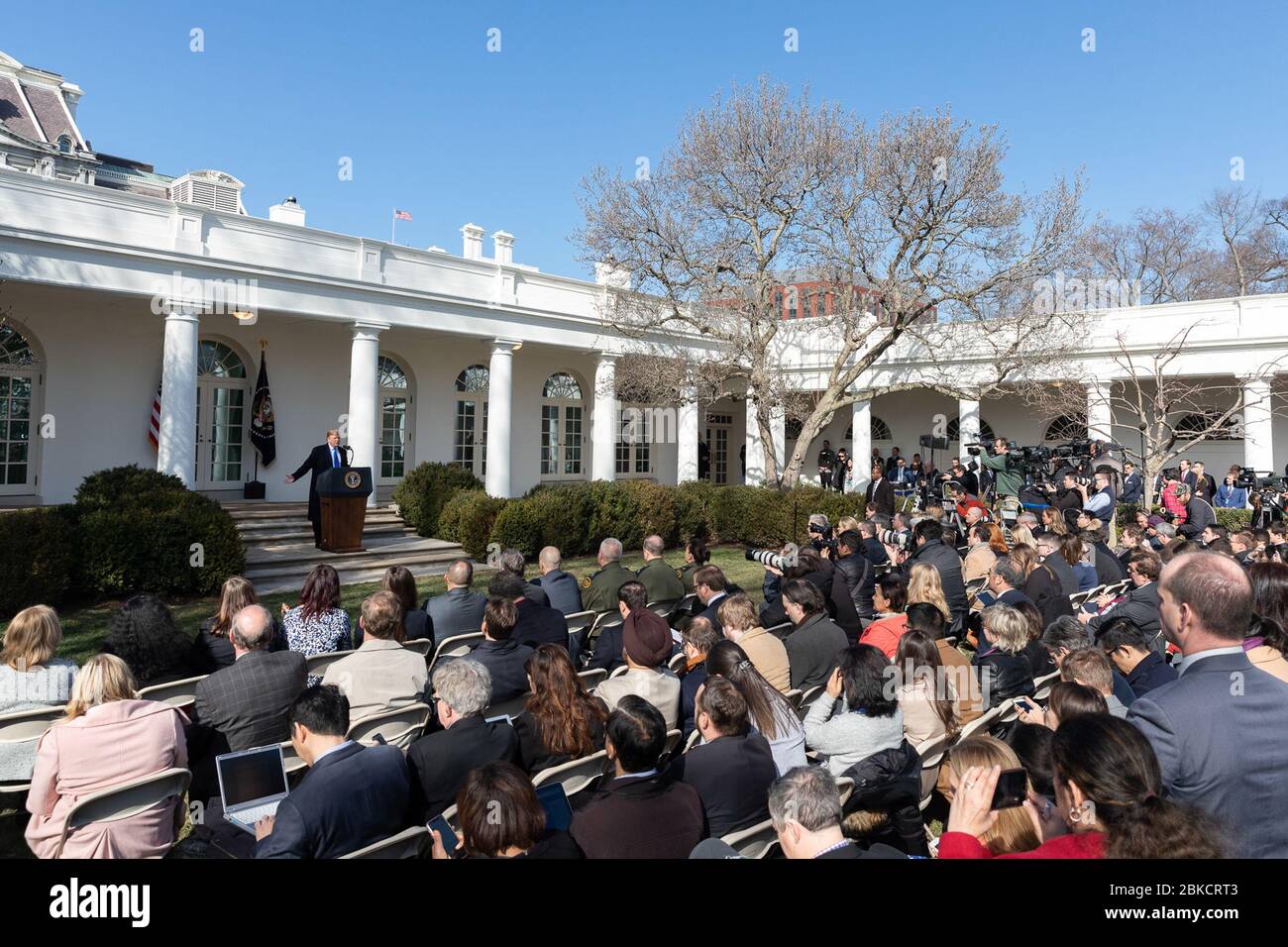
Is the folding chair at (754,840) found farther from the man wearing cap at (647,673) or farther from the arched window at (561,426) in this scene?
the arched window at (561,426)

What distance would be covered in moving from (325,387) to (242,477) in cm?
253

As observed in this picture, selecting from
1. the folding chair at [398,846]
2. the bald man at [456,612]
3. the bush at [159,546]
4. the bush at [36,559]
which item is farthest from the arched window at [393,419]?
the folding chair at [398,846]

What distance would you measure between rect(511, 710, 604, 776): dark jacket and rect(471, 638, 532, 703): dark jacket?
76 centimetres

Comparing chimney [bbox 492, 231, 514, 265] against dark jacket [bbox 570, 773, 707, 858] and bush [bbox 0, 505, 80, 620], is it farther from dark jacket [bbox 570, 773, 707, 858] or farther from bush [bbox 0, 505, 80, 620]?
dark jacket [bbox 570, 773, 707, 858]

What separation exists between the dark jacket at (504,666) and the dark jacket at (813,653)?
164 cm

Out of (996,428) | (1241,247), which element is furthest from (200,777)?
(1241,247)

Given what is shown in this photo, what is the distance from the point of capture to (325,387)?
17.3 meters

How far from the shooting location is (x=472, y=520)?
14.1 m

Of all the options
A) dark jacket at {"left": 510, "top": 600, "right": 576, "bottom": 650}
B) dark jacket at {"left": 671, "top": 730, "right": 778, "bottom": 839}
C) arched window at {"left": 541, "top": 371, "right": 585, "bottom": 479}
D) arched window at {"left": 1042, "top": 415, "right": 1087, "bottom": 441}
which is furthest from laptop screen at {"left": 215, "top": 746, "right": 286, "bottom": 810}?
arched window at {"left": 1042, "top": 415, "right": 1087, "bottom": 441}

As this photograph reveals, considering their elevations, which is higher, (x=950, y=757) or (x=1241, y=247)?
(x=1241, y=247)

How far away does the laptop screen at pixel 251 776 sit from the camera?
3.41 meters

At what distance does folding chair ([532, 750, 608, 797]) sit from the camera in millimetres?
3459

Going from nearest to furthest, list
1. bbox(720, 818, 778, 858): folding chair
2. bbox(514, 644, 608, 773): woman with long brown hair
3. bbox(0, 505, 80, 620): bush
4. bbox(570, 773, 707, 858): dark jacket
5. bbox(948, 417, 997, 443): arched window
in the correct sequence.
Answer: bbox(570, 773, 707, 858): dark jacket, bbox(720, 818, 778, 858): folding chair, bbox(514, 644, 608, 773): woman with long brown hair, bbox(0, 505, 80, 620): bush, bbox(948, 417, 997, 443): arched window
